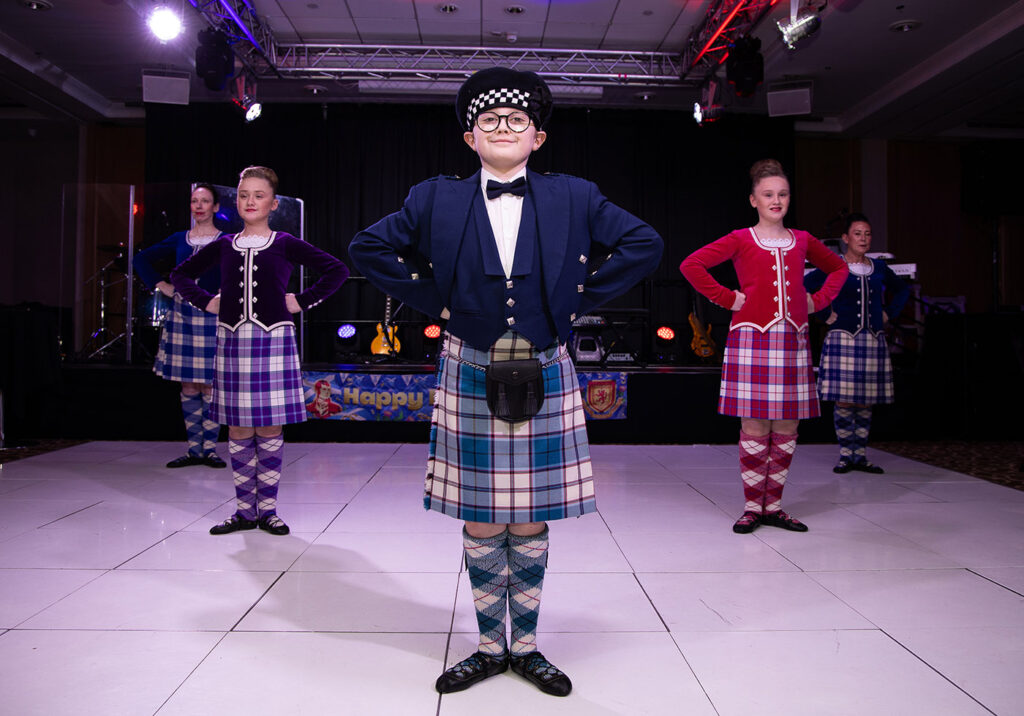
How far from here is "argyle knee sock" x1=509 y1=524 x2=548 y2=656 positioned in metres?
1.62

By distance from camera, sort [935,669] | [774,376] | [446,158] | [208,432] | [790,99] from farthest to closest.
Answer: [446,158], [790,99], [208,432], [774,376], [935,669]

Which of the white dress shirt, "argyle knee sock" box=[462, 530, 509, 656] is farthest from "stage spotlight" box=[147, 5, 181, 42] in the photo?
"argyle knee sock" box=[462, 530, 509, 656]

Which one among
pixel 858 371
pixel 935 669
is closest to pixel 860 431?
pixel 858 371

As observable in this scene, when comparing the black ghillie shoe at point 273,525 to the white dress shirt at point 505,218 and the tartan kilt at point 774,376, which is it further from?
the tartan kilt at point 774,376

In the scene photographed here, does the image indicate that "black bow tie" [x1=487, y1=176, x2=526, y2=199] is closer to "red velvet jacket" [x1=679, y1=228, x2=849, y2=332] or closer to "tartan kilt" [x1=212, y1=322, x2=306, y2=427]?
"red velvet jacket" [x1=679, y1=228, x2=849, y2=332]

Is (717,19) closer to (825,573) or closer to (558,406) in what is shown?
(825,573)

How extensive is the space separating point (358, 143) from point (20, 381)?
566 centimetres

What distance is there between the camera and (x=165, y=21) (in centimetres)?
598

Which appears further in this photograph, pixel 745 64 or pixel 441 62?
pixel 441 62

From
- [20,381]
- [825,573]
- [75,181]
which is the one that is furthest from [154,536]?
[75,181]

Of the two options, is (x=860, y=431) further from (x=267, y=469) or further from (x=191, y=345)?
(x=191, y=345)

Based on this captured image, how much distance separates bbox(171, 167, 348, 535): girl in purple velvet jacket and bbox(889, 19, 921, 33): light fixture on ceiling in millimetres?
6561

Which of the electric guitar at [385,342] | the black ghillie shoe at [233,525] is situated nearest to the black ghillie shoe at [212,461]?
the black ghillie shoe at [233,525]

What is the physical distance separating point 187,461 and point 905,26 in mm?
7614
